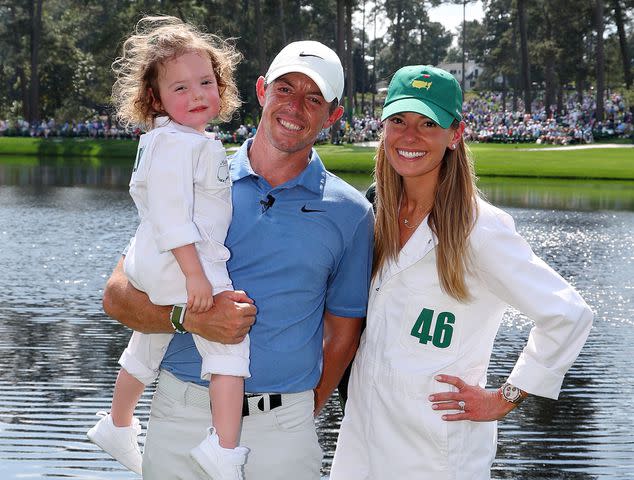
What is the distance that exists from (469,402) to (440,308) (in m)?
0.33

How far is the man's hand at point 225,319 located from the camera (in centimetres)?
359

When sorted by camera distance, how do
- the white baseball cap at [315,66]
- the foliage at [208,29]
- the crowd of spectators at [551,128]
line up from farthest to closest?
the foliage at [208,29], the crowd of spectators at [551,128], the white baseball cap at [315,66]

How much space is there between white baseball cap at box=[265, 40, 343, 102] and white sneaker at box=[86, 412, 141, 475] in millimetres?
1361

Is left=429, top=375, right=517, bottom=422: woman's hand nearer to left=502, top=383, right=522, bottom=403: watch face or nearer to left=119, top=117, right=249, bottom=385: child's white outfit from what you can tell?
left=502, top=383, right=522, bottom=403: watch face

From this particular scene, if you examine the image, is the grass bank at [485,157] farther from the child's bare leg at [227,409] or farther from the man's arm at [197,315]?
the child's bare leg at [227,409]

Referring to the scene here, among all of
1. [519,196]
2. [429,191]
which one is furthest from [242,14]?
[429,191]

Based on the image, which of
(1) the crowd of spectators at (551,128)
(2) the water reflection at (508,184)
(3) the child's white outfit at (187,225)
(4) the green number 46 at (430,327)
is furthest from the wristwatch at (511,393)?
(1) the crowd of spectators at (551,128)

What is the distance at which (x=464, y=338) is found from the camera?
3.81 m

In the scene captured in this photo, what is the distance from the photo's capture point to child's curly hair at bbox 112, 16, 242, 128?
402cm

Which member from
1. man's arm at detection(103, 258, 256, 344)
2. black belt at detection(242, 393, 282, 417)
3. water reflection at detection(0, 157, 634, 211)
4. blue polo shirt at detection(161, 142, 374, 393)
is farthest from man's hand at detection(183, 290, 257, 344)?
water reflection at detection(0, 157, 634, 211)

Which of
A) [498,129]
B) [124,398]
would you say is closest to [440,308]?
[124,398]

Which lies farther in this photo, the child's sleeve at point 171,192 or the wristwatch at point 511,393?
the wristwatch at point 511,393

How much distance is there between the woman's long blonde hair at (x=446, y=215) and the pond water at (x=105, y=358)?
4.11 meters

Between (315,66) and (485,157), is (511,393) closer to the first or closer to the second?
(315,66)
